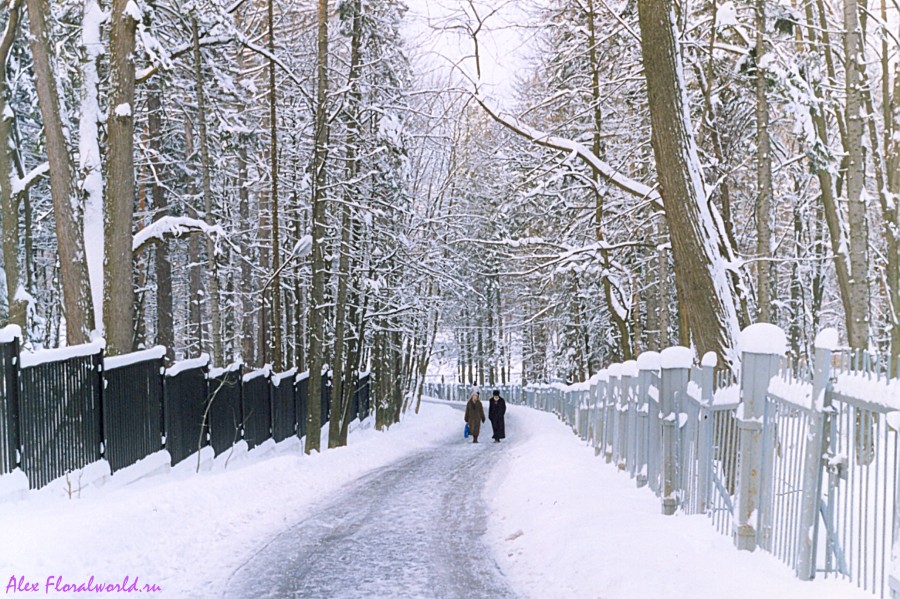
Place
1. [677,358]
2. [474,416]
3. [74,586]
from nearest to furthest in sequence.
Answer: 1. [74,586]
2. [677,358]
3. [474,416]

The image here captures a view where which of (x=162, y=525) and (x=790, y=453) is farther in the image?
(x=162, y=525)

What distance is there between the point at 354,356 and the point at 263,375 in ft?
24.6

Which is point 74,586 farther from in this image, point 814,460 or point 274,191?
point 274,191

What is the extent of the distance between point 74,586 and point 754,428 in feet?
17.2

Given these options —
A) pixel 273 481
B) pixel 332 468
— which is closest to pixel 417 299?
pixel 332 468

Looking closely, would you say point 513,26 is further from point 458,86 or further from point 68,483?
point 68,483

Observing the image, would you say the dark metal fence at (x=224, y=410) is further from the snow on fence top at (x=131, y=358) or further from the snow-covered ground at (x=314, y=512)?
the snow-covered ground at (x=314, y=512)

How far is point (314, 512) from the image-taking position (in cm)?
1138

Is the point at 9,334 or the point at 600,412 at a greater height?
the point at 9,334

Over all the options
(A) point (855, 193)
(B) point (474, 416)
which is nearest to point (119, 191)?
(A) point (855, 193)

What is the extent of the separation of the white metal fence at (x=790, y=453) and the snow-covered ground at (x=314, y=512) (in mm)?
235

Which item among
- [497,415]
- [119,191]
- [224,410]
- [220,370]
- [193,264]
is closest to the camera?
[119,191]

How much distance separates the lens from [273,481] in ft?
44.4

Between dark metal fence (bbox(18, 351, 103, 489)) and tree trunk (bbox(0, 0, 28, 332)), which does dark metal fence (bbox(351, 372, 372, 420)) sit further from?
dark metal fence (bbox(18, 351, 103, 489))
